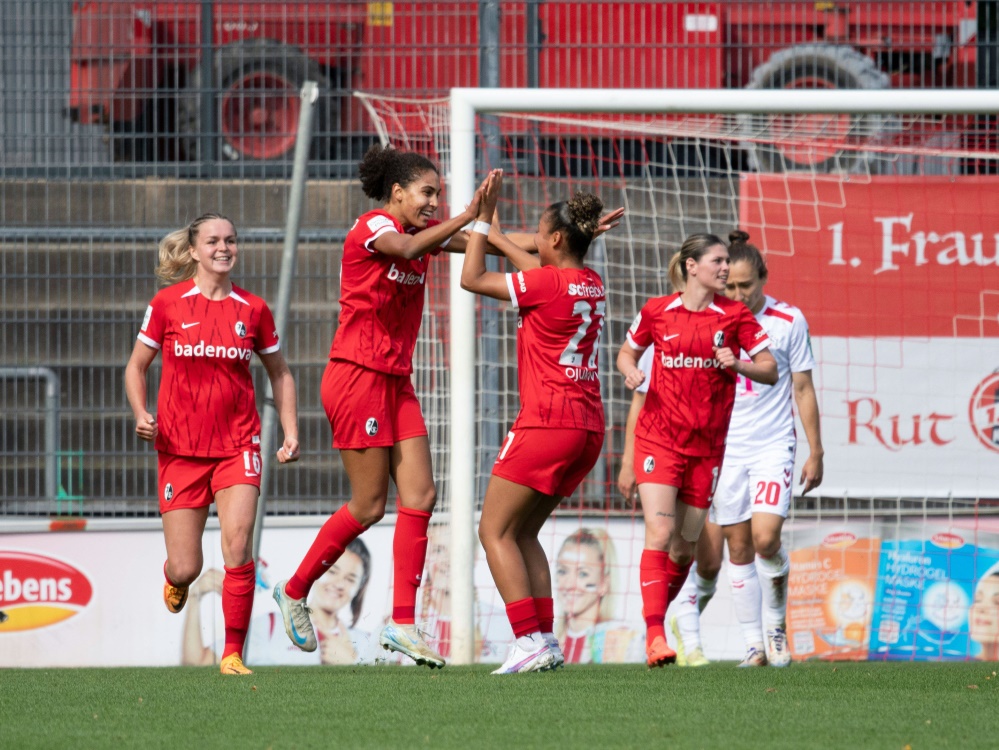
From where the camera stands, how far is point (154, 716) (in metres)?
→ 4.51

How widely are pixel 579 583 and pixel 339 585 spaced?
1.30 metres

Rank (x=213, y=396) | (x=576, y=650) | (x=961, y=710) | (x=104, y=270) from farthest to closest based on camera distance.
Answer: (x=104, y=270)
(x=576, y=650)
(x=213, y=396)
(x=961, y=710)

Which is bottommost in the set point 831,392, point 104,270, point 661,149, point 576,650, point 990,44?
point 576,650

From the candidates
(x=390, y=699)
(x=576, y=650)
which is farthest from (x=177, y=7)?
(x=390, y=699)

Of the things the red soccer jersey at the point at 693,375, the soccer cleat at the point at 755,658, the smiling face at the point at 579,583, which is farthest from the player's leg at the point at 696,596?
the smiling face at the point at 579,583

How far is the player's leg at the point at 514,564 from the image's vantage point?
217 inches

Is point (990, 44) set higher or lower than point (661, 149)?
higher

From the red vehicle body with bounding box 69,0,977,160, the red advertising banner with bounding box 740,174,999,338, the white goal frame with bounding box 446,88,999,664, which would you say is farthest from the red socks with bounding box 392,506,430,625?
the red vehicle body with bounding box 69,0,977,160

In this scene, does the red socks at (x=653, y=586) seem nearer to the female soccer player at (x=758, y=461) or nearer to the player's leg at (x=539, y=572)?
the player's leg at (x=539, y=572)

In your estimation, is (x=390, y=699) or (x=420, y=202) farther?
(x=420, y=202)

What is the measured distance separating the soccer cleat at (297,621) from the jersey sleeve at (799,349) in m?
2.49

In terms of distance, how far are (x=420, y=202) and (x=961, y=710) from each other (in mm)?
2724

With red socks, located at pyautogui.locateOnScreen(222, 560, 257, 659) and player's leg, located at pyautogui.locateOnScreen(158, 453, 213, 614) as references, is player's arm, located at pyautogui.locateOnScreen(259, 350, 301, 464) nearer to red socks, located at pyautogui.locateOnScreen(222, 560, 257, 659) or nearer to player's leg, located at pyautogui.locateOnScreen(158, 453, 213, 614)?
player's leg, located at pyautogui.locateOnScreen(158, 453, 213, 614)

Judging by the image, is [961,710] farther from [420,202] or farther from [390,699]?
[420,202]
